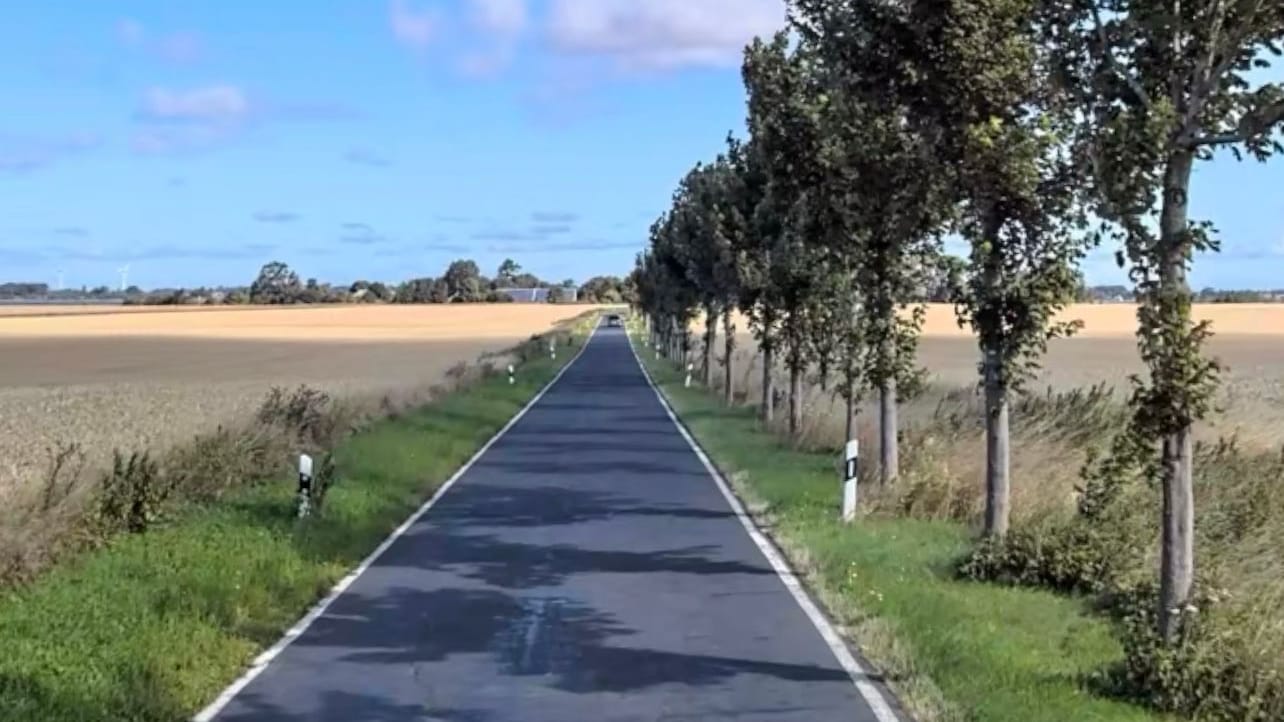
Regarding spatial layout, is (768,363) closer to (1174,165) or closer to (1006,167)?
(1006,167)

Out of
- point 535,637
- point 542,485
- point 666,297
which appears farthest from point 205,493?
point 666,297

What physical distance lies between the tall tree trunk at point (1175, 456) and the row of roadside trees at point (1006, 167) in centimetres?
1

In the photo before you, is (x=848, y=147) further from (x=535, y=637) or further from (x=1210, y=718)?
(x=1210, y=718)

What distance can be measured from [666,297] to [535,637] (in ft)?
178

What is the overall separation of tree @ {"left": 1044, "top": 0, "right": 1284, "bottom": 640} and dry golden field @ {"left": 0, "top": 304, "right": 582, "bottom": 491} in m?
11.0

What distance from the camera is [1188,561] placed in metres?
9.29

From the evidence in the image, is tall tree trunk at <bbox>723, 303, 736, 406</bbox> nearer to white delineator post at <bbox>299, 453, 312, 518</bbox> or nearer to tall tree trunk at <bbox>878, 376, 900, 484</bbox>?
tall tree trunk at <bbox>878, 376, 900, 484</bbox>

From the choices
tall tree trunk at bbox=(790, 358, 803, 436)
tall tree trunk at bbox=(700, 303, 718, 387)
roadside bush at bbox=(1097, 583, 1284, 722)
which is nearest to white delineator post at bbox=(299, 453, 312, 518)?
roadside bush at bbox=(1097, 583, 1284, 722)

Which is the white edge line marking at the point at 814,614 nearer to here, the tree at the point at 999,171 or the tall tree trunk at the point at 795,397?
the tree at the point at 999,171

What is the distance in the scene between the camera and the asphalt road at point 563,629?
30.6 ft

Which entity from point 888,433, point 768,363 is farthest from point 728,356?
point 888,433

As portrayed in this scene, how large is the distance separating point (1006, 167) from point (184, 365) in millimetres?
59960

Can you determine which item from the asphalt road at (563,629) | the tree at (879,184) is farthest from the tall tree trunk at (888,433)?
the asphalt road at (563,629)

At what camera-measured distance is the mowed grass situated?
29.9 feet
